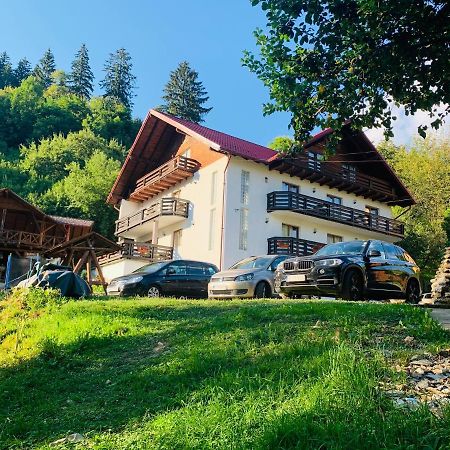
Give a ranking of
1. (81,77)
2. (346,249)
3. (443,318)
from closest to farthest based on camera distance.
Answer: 1. (443,318)
2. (346,249)
3. (81,77)

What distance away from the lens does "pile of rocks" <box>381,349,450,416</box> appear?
436cm

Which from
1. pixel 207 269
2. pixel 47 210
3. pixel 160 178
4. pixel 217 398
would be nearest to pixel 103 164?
pixel 47 210

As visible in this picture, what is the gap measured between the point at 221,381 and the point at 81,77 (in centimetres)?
10302

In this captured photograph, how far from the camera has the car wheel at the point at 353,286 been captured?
41.4ft

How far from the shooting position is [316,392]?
4.62 meters

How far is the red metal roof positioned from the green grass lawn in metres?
19.7

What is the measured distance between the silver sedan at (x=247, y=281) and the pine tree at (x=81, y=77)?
89.5 meters

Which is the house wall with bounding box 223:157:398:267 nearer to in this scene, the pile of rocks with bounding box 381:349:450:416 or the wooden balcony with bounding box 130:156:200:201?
the wooden balcony with bounding box 130:156:200:201

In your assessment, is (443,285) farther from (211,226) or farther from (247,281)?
(211,226)

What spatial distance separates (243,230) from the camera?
2862cm

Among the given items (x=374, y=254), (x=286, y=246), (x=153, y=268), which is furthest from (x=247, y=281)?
(x=286, y=246)

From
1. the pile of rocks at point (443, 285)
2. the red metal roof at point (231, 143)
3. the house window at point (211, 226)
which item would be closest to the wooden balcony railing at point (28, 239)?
the red metal roof at point (231, 143)

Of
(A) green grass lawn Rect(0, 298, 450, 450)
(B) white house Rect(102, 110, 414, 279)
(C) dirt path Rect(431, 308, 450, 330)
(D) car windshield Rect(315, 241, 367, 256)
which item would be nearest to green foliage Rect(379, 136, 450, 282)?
(B) white house Rect(102, 110, 414, 279)

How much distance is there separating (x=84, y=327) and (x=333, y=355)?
213 inches
